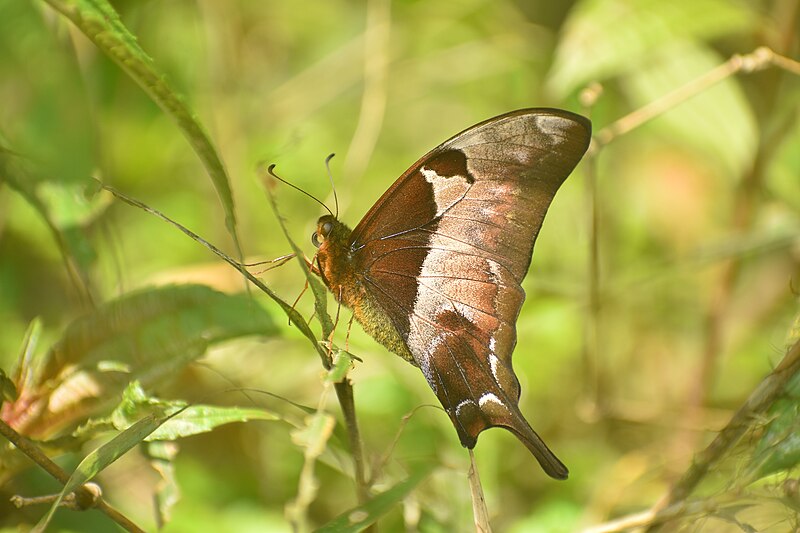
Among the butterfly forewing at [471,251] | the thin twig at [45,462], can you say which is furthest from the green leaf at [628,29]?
the thin twig at [45,462]

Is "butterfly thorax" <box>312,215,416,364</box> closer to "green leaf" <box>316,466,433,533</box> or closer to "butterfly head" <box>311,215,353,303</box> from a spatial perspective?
"butterfly head" <box>311,215,353,303</box>

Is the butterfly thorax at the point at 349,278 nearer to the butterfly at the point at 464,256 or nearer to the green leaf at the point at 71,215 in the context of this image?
the butterfly at the point at 464,256

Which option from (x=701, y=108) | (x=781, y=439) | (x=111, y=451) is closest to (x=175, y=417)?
(x=111, y=451)

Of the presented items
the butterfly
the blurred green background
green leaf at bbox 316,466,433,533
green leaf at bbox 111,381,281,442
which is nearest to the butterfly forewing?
the butterfly

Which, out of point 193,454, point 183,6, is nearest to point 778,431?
point 193,454

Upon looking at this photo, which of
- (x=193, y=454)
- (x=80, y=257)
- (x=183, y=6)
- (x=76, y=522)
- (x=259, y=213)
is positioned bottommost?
(x=76, y=522)

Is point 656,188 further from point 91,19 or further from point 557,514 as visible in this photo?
point 91,19
